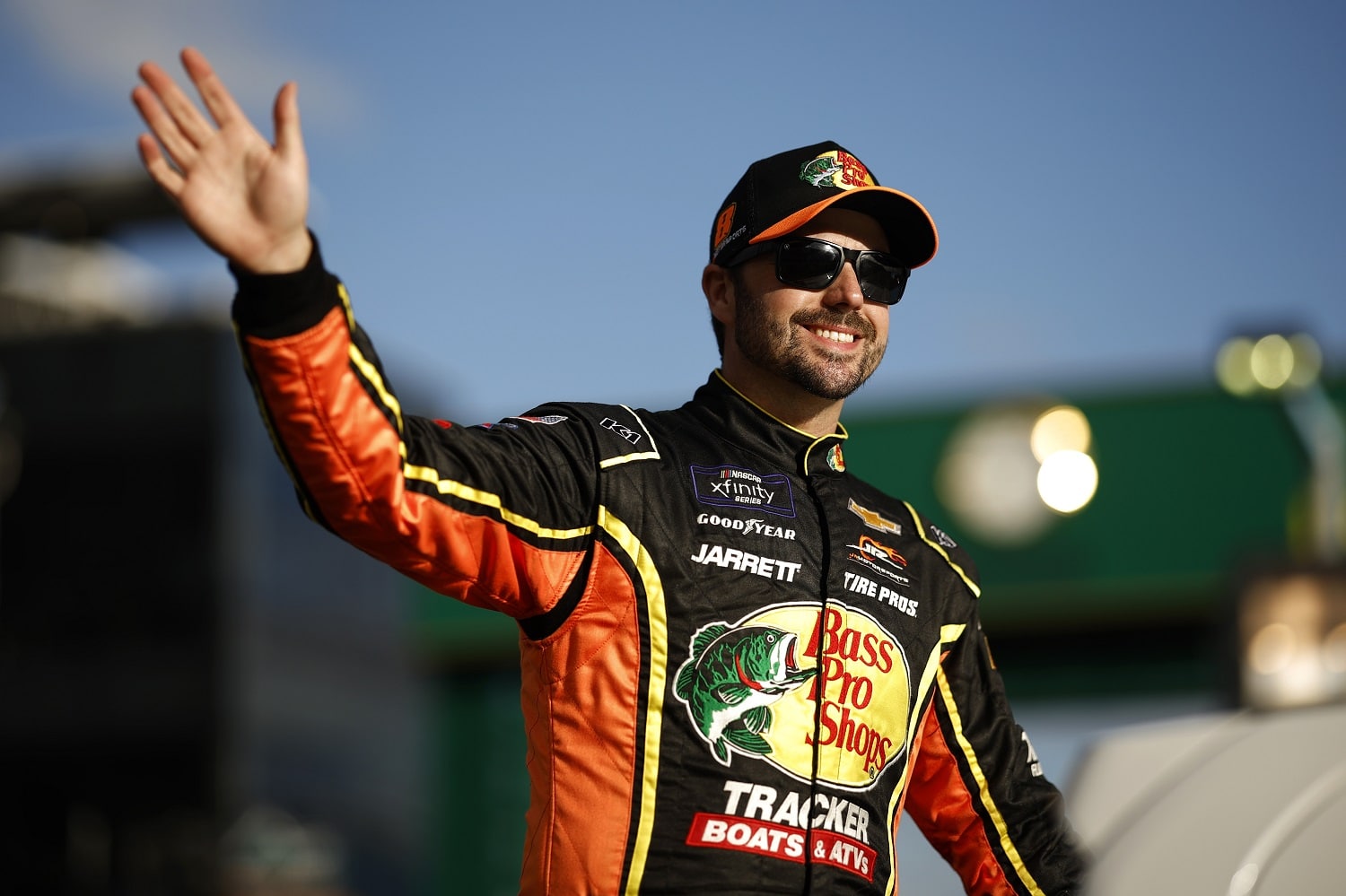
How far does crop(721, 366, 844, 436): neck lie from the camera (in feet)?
9.63

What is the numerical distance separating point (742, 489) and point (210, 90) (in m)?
1.10

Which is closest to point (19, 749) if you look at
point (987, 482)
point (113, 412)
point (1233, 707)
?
point (113, 412)

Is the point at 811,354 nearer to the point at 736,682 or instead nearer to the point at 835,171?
the point at 835,171

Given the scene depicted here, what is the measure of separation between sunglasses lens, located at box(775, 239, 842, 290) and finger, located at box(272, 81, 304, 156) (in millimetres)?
1019

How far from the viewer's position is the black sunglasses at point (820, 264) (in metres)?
2.88

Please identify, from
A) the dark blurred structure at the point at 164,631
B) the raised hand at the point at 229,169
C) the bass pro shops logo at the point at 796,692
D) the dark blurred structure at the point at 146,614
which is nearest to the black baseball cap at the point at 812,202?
the bass pro shops logo at the point at 796,692

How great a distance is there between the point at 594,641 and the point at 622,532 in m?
0.18

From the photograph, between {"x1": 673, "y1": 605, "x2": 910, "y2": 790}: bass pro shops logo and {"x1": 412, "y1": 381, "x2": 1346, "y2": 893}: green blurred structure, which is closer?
{"x1": 673, "y1": 605, "x2": 910, "y2": 790}: bass pro shops logo

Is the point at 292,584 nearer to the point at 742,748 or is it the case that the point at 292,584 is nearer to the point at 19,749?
the point at 19,749

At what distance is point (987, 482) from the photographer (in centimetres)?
1191

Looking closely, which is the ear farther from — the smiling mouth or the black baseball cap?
the smiling mouth

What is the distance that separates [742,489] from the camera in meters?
2.77

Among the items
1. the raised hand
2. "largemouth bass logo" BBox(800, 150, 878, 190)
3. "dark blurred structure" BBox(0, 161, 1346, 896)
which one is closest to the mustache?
"largemouth bass logo" BBox(800, 150, 878, 190)

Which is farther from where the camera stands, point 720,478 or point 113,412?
point 113,412
